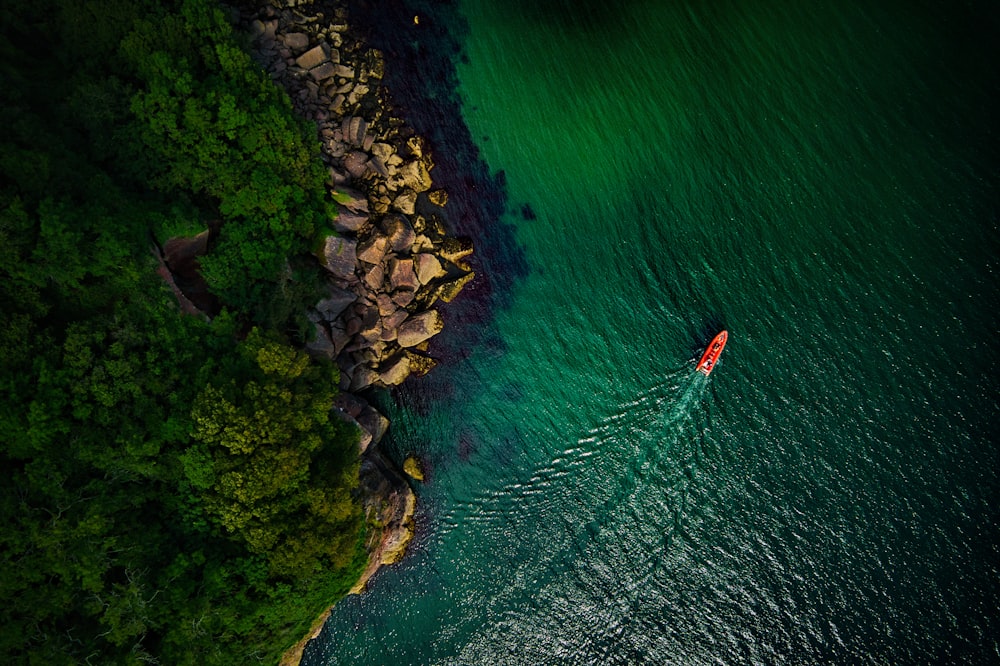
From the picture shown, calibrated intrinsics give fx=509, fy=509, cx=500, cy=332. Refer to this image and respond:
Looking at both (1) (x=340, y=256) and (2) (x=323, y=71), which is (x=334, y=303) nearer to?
(1) (x=340, y=256)

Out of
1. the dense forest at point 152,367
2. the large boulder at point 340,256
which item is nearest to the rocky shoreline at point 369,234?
the large boulder at point 340,256

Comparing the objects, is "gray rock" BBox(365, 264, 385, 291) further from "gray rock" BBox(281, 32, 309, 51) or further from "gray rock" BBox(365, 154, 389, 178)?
"gray rock" BBox(281, 32, 309, 51)

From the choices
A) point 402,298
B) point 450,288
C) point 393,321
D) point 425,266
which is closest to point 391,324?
point 393,321

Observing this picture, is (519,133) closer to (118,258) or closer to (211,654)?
(118,258)

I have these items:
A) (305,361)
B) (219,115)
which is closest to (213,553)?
(305,361)

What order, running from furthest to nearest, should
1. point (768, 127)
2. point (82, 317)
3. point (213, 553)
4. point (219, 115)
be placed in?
point (768, 127), point (219, 115), point (213, 553), point (82, 317)

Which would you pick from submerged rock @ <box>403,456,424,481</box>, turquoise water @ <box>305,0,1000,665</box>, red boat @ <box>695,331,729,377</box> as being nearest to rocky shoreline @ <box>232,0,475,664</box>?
submerged rock @ <box>403,456,424,481</box>
